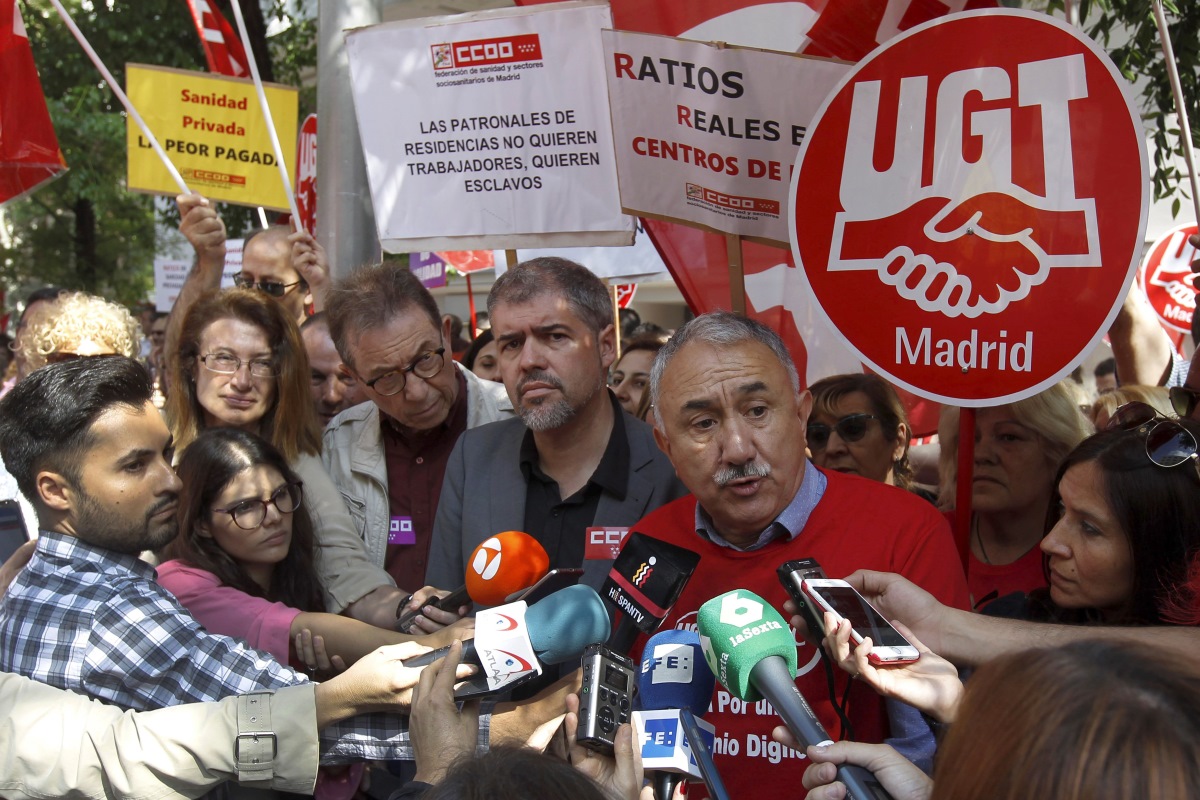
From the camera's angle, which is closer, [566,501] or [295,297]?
[566,501]

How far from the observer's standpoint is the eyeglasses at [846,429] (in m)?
4.29

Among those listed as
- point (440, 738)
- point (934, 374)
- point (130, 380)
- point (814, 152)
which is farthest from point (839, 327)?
point (130, 380)

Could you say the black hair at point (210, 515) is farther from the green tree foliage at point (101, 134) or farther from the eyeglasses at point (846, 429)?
the green tree foliage at point (101, 134)

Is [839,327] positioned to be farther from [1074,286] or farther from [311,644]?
[311,644]

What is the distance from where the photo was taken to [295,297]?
5746 millimetres

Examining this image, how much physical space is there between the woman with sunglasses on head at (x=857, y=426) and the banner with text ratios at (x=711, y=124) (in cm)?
86

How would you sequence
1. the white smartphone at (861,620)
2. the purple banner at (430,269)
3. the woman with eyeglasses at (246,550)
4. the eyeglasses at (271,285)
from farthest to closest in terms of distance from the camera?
the purple banner at (430,269), the eyeglasses at (271,285), the woman with eyeglasses at (246,550), the white smartphone at (861,620)

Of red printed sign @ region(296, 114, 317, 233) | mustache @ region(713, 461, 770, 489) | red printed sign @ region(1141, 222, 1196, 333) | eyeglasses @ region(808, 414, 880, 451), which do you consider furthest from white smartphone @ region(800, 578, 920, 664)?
red printed sign @ region(1141, 222, 1196, 333)

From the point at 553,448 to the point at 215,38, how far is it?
18.0 feet

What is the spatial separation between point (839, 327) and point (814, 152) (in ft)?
1.65

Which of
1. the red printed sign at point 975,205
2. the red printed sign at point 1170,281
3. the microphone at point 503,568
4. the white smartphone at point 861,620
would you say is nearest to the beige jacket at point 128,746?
the microphone at point 503,568

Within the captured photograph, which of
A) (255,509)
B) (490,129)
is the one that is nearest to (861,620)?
(255,509)

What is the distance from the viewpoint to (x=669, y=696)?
211 centimetres

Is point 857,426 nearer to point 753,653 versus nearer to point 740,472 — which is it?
point 740,472
